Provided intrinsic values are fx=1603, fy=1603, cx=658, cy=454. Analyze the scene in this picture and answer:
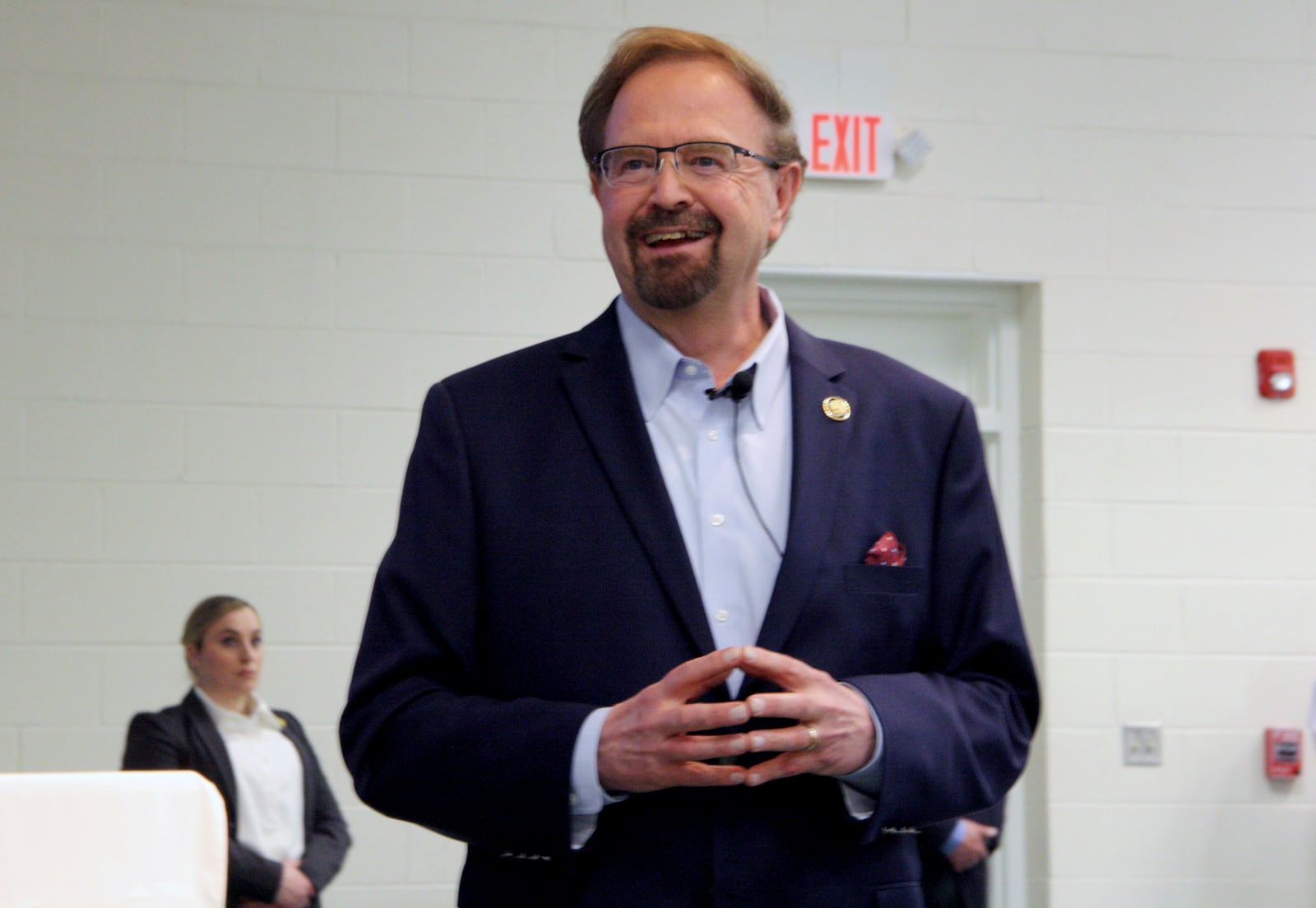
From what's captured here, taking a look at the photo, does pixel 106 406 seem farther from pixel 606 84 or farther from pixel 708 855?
pixel 708 855

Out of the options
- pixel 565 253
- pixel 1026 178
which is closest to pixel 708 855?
pixel 565 253

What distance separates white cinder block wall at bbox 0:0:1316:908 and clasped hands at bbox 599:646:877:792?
3.09 metres

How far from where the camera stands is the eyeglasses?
5.13 feet

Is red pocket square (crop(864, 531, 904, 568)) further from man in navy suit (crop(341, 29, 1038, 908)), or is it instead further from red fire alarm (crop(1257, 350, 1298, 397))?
red fire alarm (crop(1257, 350, 1298, 397))

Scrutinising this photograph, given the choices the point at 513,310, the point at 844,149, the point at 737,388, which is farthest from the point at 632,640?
the point at 844,149

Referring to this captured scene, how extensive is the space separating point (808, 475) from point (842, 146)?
324 cm

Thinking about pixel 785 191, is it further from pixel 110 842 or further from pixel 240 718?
pixel 240 718

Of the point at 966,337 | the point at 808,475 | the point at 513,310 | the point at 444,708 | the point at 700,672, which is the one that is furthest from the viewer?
the point at 966,337

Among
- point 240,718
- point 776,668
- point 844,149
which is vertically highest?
point 844,149

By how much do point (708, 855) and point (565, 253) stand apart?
3.20 m

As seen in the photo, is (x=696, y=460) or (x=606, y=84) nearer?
(x=696, y=460)

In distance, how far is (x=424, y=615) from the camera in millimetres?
1461

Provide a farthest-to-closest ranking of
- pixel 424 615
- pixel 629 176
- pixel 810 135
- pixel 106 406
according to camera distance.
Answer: pixel 810 135
pixel 106 406
pixel 629 176
pixel 424 615

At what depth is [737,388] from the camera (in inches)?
61.6
